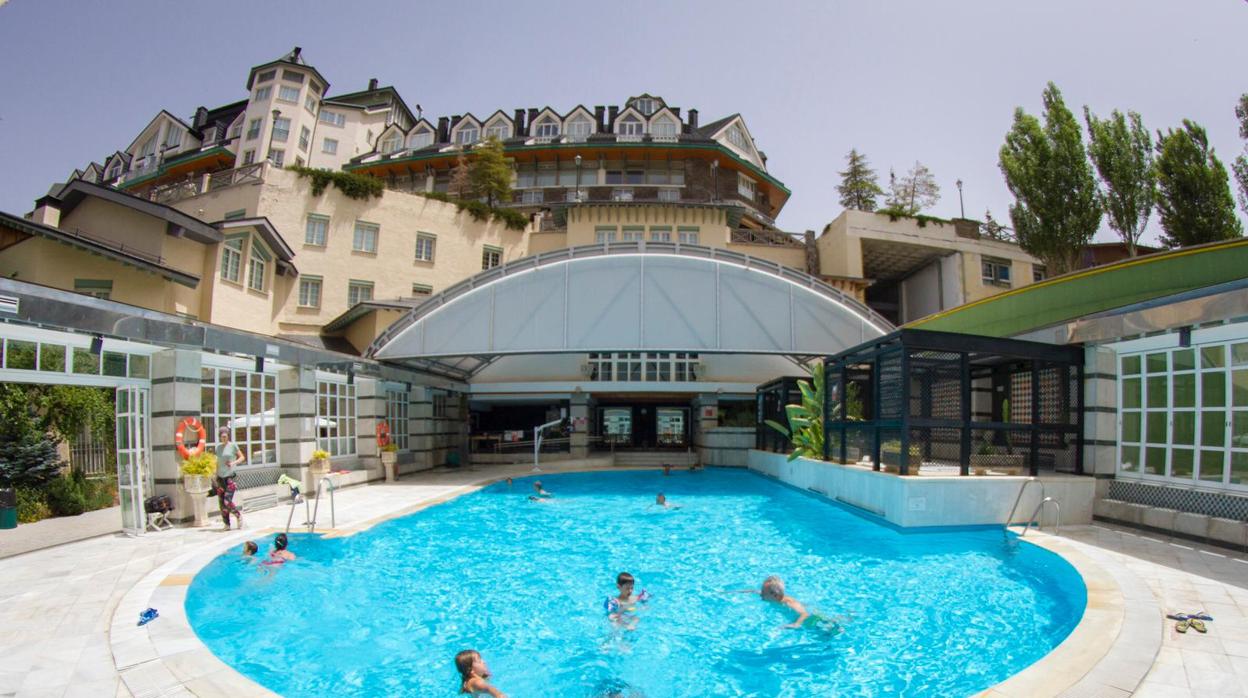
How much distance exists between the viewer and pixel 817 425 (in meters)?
17.2

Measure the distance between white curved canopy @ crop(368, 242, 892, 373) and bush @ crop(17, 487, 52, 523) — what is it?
9761 millimetres

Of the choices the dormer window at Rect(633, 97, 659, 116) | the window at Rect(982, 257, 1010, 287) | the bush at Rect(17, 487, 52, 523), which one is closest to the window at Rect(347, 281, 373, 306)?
the bush at Rect(17, 487, 52, 523)

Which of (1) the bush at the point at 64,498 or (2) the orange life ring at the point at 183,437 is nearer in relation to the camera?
(2) the orange life ring at the point at 183,437

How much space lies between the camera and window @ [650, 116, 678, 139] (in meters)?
46.1

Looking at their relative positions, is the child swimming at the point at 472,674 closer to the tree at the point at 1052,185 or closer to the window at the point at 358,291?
the window at the point at 358,291

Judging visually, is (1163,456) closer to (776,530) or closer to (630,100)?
(776,530)

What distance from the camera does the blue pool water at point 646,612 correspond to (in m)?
6.33

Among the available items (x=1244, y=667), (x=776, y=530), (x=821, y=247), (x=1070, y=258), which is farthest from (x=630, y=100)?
(x=1244, y=667)

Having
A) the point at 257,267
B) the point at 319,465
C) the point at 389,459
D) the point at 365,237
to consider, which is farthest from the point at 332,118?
the point at 319,465

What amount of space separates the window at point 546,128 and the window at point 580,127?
1.34 m

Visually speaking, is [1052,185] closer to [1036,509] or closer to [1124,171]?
[1124,171]

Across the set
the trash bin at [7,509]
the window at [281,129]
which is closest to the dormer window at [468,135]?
the window at [281,129]

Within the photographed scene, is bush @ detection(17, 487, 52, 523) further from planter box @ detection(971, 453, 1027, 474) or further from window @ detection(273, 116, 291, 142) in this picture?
window @ detection(273, 116, 291, 142)

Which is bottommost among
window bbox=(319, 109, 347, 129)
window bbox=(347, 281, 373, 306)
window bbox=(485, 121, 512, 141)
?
window bbox=(347, 281, 373, 306)
